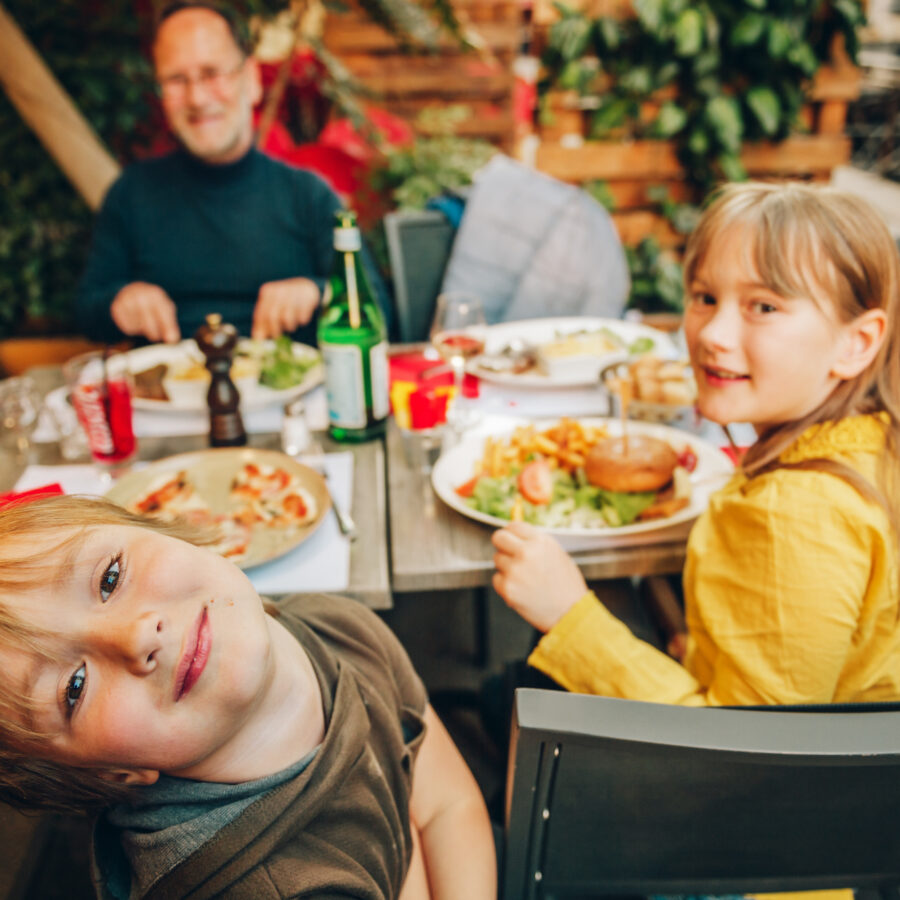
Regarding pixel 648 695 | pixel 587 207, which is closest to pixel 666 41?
pixel 587 207

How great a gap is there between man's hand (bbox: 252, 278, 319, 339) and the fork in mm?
698

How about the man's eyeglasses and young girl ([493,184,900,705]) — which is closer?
young girl ([493,184,900,705])

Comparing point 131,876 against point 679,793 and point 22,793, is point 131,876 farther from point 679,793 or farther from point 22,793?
point 679,793

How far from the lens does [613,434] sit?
1463 mm

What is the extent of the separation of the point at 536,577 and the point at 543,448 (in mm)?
360

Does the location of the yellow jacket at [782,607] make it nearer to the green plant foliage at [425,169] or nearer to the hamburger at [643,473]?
the hamburger at [643,473]

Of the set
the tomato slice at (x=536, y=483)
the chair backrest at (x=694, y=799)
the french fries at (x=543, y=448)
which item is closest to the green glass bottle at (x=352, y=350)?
the french fries at (x=543, y=448)

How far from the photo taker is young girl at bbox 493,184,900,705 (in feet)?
2.96

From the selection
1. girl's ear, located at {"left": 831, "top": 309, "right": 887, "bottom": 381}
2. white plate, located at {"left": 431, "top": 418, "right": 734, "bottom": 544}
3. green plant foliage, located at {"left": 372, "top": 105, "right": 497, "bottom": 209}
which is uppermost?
green plant foliage, located at {"left": 372, "top": 105, "right": 497, "bottom": 209}

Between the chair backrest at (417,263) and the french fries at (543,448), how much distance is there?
1.31 metres

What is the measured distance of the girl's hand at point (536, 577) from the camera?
1067mm

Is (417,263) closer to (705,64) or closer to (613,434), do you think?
(613,434)

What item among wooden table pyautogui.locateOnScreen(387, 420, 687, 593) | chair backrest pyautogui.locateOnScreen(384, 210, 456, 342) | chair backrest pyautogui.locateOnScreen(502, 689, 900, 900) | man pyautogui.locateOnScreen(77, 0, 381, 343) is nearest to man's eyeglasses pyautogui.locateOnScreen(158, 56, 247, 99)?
man pyautogui.locateOnScreen(77, 0, 381, 343)

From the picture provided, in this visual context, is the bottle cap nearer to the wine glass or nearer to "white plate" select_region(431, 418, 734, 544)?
the wine glass
